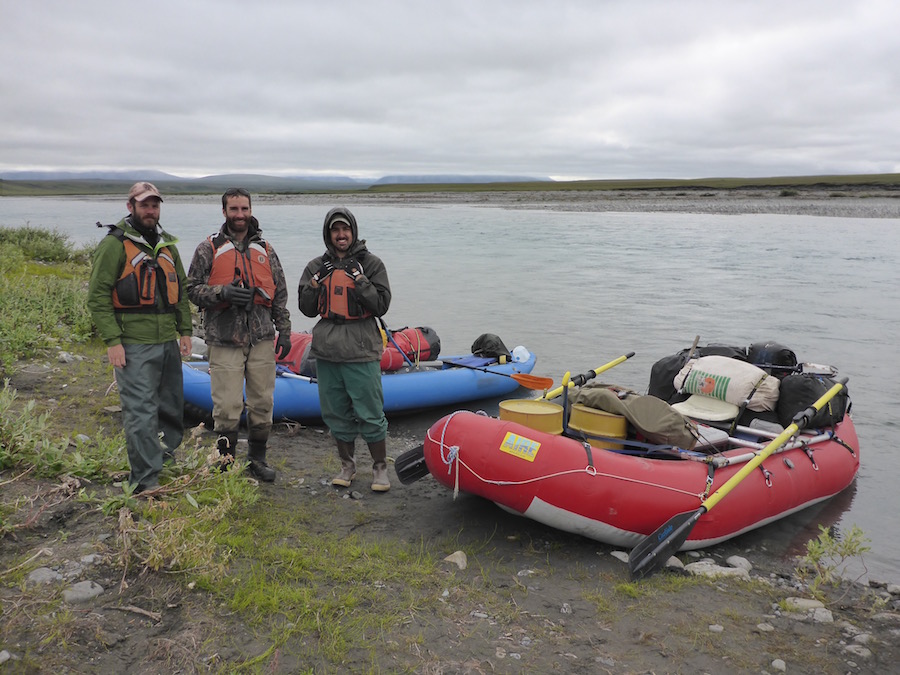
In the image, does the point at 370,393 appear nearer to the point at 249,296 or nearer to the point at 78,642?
the point at 249,296

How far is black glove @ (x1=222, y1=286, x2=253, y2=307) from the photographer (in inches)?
181

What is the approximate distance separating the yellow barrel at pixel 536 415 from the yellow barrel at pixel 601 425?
0.28 m

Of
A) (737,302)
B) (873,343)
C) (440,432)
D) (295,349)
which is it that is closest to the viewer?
(440,432)

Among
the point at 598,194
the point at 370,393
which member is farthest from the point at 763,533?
the point at 598,194

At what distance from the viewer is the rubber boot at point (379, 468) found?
5.45m

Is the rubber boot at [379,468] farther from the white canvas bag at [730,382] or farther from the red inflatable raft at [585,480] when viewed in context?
the white canvas bag at [730,382]

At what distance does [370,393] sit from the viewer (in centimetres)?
522

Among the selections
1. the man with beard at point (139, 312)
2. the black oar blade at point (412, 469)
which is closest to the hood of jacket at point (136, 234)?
the man with beard at point (139, 312)

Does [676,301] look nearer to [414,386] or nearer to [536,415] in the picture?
[414,386]

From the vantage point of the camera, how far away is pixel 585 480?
4.65 meters

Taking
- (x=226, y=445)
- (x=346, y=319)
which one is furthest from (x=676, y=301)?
(x=226, y=445)

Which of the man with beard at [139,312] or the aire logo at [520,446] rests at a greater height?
the man with beard at [139,312]

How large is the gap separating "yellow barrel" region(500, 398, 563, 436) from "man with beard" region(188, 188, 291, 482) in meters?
1.69

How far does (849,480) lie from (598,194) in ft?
222
